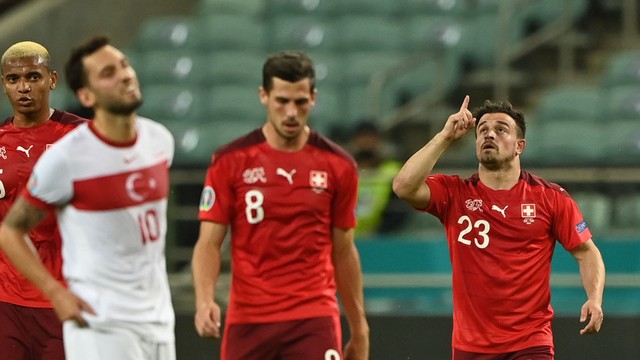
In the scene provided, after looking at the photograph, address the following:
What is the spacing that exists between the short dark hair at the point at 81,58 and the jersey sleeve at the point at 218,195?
84 cm

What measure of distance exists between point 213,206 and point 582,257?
2.04 metres

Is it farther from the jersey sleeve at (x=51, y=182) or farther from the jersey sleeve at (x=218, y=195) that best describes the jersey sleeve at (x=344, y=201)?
the jersey sleeve at (x=51, y=182)

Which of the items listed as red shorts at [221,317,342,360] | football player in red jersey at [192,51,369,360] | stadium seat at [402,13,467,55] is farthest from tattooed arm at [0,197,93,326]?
stadium seat at [402,13,467,55]

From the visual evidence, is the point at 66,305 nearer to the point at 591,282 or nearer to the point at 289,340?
the point at 289,340

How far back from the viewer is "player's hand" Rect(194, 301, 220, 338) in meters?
5.89

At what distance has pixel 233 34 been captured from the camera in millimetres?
13609

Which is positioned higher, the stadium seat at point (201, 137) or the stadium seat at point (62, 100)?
the stadium seat at point (62, 100)

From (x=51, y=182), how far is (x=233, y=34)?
8279mm

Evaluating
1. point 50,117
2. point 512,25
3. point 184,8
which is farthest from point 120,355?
point 184,8

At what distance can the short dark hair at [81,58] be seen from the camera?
560cm

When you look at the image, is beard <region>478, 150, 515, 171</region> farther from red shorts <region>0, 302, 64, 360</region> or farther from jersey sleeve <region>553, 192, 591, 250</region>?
red shorts <region>0, 302, 64, 360</region>

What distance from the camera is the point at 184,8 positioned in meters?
14.8

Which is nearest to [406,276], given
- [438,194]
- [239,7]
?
[438,194]

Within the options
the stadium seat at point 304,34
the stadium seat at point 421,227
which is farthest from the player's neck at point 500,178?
the stadium seat at point 304,34
